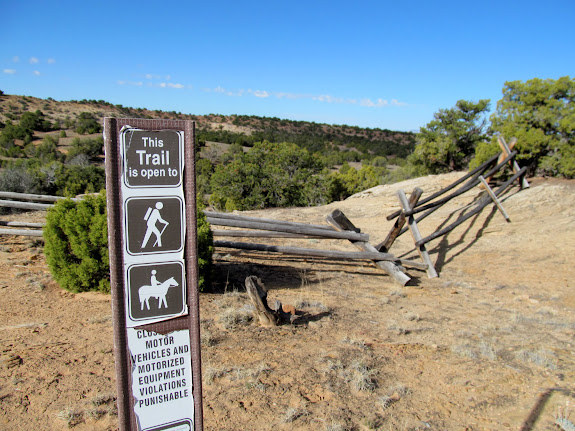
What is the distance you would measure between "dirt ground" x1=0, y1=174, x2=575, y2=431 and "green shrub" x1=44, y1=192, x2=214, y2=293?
23 centimetres

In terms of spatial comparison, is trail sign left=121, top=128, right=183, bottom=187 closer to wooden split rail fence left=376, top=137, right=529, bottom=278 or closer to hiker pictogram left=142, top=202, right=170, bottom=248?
hiker pictogram left=142, top=202, right=170, bottom=248

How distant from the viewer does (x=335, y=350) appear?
4.43 m

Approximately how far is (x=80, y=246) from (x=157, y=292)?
164 inches

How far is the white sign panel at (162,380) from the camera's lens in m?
1.83

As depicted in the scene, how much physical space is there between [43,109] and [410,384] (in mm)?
59036

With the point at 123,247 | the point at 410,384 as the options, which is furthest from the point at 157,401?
the point at 410,384

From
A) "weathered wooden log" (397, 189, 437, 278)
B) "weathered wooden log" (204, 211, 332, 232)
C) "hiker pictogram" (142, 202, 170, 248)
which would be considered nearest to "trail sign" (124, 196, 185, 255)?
"hiker pictogram" (142, 202, 170, 248)

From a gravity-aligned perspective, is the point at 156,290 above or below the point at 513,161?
below

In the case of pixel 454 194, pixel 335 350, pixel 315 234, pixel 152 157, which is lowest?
pixel 335 350

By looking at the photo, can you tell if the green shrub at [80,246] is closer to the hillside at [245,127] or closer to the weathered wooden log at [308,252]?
the weathered wooden log at [308,252]

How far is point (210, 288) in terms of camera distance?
611cm

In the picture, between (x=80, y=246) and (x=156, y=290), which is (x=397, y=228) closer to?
Answer: (x=80, y=246)

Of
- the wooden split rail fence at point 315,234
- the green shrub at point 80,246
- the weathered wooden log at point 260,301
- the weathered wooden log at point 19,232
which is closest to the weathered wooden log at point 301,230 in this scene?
the wooden split rail fence at point 315,234

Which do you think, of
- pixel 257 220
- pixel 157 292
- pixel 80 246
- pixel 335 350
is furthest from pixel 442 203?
pixel 157 292
